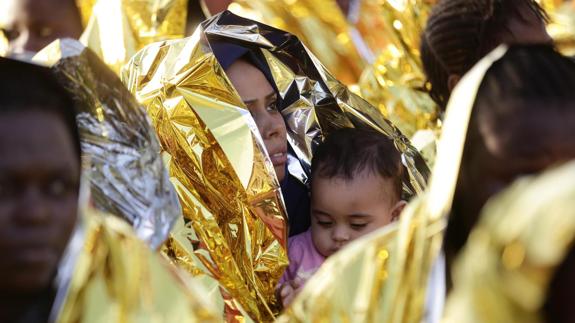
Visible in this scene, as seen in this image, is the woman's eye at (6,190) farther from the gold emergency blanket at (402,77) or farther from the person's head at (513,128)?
the gold emergency blanket at (402,77)

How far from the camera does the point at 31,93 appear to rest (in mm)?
1707

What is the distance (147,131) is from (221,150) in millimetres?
497

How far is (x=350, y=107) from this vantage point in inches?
118

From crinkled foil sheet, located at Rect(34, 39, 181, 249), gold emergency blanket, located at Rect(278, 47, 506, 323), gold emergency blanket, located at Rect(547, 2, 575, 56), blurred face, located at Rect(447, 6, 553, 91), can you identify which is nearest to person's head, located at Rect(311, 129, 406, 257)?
blurred face, located at Rect(447, 6, 553, 91)

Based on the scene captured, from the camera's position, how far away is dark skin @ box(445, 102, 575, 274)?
171 cm

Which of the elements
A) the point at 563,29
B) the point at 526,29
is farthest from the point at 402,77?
the point at 526,29

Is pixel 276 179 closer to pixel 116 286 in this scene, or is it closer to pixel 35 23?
pixel 116 286

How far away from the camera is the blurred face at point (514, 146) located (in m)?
1.71

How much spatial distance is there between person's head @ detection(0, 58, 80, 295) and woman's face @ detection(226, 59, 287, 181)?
113cm

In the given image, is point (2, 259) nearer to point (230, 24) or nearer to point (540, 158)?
point (540, 158)

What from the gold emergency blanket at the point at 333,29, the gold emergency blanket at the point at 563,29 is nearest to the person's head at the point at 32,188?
the gold emergency blanket at the point at 563,29

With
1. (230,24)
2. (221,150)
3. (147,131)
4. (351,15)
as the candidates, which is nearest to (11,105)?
(147,131)

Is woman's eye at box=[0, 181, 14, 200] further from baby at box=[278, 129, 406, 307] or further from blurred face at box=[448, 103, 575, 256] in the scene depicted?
baby at box=[278, 129, 406, 307]

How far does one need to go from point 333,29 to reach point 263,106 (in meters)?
2.17
